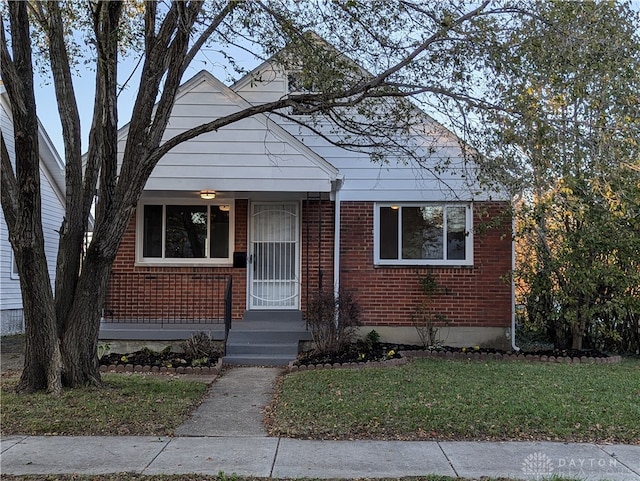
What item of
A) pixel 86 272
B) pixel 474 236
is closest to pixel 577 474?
pixel 86 272

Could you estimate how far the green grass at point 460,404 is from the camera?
212 inches

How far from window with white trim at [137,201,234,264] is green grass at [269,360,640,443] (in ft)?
13.2

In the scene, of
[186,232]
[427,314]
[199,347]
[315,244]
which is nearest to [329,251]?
[315,244]

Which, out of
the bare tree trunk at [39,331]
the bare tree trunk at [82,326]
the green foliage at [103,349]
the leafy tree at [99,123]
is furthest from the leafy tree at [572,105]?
the green foliage at [103,349]

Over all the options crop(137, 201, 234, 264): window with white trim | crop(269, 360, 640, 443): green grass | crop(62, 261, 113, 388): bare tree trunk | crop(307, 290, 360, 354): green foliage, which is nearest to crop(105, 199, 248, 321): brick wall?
crop(137, 201, 234, 264): window with white trim

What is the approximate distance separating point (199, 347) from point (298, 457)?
466 cm

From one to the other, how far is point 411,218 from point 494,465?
680 cm

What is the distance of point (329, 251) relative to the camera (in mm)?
11016

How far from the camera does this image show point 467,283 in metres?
10.7

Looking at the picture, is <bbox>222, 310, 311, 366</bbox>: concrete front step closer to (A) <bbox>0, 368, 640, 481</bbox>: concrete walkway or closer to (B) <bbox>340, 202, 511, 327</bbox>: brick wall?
(B) <bbox>340, 202, 511, 327</bbox>: brick wall

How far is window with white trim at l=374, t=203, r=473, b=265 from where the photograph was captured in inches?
425

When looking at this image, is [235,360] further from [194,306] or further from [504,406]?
[504,406]

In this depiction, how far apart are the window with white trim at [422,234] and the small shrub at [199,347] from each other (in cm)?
376

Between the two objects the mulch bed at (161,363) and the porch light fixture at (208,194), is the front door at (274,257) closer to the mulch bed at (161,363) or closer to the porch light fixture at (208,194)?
the porch light fixture at (208,194)
